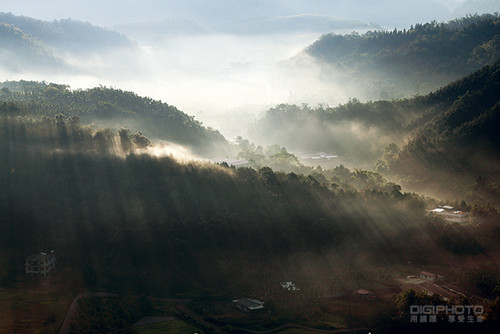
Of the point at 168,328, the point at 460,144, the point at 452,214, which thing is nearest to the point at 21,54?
the point at 460,144

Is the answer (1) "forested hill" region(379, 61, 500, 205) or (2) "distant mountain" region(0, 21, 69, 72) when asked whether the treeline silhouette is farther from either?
(2) "distant mountain" region(0, 21, 69, 72)

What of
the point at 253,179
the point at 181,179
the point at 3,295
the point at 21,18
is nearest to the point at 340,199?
the point at 253,179

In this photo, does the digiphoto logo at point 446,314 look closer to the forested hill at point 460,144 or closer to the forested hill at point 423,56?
the forested hill at point 460,144

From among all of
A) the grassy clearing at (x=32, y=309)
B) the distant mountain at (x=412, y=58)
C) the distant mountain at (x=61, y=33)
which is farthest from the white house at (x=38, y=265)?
the distant mountain at (x=61, y=33)

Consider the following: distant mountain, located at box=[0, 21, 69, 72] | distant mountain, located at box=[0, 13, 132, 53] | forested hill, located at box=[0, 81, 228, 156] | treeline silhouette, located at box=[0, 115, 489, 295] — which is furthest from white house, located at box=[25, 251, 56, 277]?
distant mountain, located at box=[0, 13, 132, 53]

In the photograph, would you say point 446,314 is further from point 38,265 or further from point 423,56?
point 423,56

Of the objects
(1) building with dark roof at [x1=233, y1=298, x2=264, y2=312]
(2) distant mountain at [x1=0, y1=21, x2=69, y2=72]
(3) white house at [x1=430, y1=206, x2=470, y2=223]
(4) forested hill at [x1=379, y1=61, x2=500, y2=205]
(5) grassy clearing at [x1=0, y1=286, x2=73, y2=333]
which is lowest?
(1) building with dark roof at [x1=233, y1=298, x2=264, y2=312]
